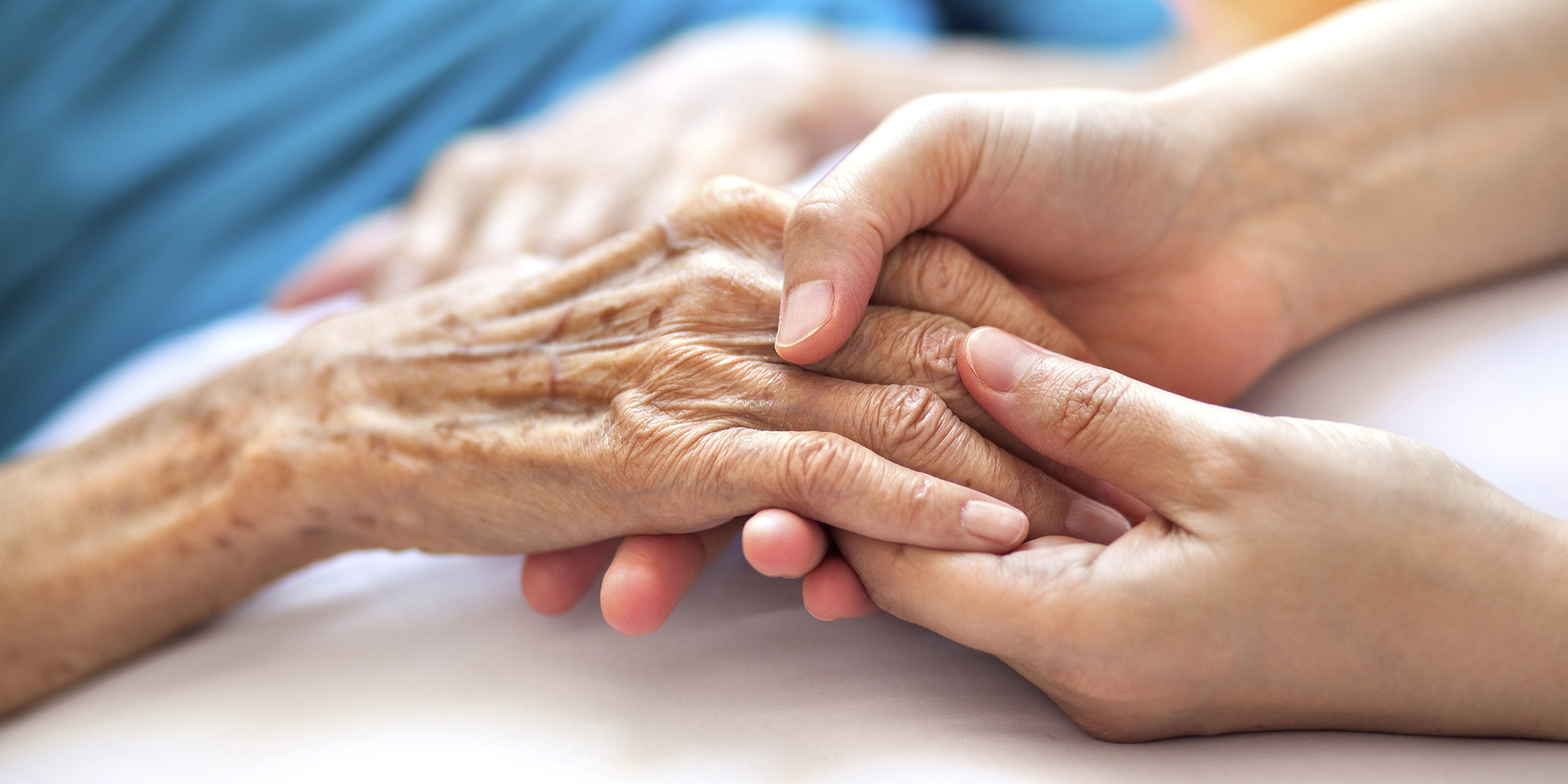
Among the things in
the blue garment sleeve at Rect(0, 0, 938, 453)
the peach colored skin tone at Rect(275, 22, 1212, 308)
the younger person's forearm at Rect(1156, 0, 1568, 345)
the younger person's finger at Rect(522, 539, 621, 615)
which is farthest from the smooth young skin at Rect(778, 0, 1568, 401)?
the blue garment sleeve at Rect(0, 0, 938, 453)

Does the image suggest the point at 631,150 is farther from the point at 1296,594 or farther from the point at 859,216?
the point at 1296,594

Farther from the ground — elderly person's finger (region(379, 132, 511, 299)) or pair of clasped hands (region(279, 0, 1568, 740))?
elderly person's finger (region(379, 132, 511, 299))

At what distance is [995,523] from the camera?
29.8 inches

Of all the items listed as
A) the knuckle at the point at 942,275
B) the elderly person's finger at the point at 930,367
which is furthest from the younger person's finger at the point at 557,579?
the knuckle at the point at 942,275

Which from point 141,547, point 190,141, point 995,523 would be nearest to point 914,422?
point 995,523

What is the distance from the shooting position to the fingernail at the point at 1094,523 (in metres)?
0.83

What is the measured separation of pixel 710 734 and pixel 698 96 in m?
1.37

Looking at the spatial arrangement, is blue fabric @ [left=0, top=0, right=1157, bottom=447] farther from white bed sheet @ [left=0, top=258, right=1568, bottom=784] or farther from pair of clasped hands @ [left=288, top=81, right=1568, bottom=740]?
pair of clasped hands @ [left=288, top=81, right=1568, bottom=740]

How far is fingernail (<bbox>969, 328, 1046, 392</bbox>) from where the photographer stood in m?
0.80

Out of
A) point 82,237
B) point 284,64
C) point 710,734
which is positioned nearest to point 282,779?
point 710,734

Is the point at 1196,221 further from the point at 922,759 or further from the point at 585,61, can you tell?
the point at 585,61

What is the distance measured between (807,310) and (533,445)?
1.07ft

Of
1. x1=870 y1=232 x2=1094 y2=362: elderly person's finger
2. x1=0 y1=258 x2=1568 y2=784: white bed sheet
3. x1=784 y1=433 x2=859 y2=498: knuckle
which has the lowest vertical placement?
x1=0 y1=258 x2=1568 y2=784: white bed sheet

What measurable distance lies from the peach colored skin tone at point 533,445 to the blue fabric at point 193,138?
58cm
